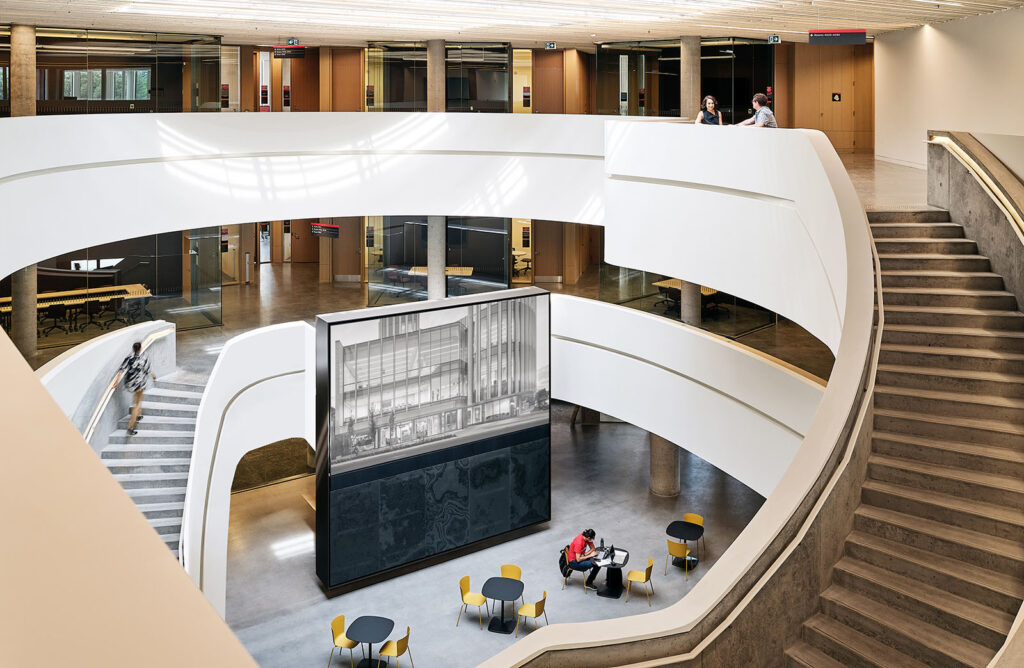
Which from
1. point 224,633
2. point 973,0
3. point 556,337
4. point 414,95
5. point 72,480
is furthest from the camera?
point 414,95

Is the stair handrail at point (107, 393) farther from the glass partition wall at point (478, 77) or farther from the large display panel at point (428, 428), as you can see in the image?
the glass partition wall at point (478, 77)

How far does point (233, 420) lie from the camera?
17.0m

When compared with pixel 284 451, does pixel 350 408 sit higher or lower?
higher

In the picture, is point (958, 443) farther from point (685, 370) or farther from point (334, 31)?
point (334, 31)

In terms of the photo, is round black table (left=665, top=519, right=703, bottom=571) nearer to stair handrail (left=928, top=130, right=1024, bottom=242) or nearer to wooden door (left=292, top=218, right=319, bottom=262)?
stair handrail (left=928, top=130, right=1024, bottom=242)

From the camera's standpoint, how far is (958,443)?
7.71 meters

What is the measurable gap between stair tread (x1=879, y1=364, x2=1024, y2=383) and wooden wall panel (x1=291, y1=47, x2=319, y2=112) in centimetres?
2377

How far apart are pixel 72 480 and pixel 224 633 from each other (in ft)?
1.81

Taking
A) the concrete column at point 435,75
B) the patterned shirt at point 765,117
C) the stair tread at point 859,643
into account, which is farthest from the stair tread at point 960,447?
the concrete column at point 435,75

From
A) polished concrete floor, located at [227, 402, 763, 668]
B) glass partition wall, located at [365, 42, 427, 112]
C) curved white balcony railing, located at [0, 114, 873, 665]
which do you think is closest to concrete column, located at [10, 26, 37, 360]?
curved white balcony railing, located at [0, 114, 873, 665]

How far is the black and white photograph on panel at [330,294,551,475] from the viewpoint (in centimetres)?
1658

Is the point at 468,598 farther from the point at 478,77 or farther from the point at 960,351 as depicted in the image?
the point at 478,77

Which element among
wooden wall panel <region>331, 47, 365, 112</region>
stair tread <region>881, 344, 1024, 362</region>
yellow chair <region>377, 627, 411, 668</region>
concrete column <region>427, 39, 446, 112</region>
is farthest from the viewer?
wooden wall panel <region>331, 47, 365, 112</region>

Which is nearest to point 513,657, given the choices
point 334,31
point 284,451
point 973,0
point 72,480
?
point 72,480
